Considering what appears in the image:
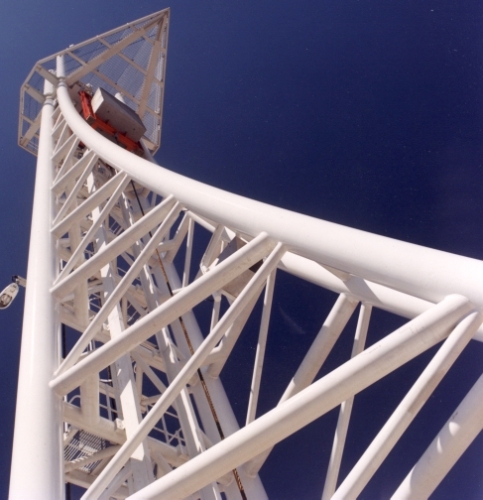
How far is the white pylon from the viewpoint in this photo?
3102mm

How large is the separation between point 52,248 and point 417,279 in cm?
546

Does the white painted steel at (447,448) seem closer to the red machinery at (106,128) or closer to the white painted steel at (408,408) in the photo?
the white painted steel at (408,408)

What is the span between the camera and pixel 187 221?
33.6 ft

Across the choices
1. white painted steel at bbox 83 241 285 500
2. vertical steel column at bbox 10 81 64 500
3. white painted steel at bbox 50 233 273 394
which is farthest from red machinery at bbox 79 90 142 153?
white painted steel at bbox 83 241 285 500

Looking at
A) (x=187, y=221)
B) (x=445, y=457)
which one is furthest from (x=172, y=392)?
(x=187, y=221)

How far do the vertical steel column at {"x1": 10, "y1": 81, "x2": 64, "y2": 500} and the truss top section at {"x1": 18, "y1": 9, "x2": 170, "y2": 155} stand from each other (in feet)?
32.4

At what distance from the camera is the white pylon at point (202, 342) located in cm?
310

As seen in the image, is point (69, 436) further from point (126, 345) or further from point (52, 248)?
point (126, 345)

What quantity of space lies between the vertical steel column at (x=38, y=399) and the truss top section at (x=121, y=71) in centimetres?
987

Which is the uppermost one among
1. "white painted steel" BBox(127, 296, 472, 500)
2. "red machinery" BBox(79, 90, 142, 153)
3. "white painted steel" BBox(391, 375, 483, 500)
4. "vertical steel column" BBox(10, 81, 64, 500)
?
"red machinery" BBox(79, 90, 142, 153)

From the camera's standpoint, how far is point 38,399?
14.4ft

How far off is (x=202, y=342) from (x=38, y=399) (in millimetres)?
2056

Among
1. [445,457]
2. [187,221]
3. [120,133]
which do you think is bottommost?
[445,457]

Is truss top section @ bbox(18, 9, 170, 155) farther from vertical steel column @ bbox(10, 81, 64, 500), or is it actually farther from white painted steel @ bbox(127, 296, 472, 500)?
white painted steel @ bbox(127, 296, 472, 500)
